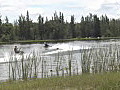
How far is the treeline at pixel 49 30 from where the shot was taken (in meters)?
110

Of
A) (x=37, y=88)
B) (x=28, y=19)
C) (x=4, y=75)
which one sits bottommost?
(x=4, y=75)

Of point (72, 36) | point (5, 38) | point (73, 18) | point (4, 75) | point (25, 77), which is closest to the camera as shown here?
point (25, 77)

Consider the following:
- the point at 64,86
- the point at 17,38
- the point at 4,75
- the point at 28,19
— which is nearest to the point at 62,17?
the point at 28,19

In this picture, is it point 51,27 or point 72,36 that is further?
point 72,36

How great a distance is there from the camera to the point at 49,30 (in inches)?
4877

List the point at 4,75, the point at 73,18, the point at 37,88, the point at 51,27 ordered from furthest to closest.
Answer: the point at 73,18, the point at 51,27, the point at 4,75, the point at 37,88

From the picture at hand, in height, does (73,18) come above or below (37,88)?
above

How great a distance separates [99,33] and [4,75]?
119 metres

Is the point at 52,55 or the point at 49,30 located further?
the point at 49,30

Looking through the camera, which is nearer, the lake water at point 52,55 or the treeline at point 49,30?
the lake water at point 52,55

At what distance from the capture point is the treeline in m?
110

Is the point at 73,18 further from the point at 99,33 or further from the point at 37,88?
the point at 37,88

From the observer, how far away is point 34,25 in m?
125

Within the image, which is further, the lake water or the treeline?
the treeline
